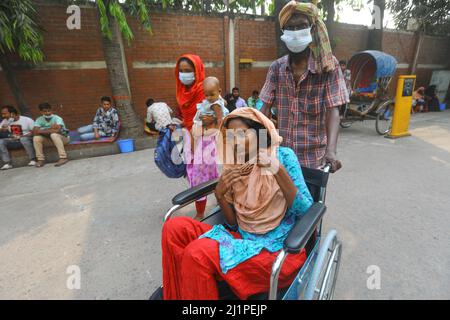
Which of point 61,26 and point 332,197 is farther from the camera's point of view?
point 61,26

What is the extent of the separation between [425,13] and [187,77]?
11748mm

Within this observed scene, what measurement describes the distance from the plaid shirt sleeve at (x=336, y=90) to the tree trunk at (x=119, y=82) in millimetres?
4418

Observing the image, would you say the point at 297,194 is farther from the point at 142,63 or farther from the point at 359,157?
the point at 142,63

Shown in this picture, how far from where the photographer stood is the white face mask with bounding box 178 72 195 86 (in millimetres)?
2215

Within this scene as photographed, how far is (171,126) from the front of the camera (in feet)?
7.61

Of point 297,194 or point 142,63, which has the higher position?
point 142,63

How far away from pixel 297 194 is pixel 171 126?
1358 mm

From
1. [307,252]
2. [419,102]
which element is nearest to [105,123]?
[307,252]

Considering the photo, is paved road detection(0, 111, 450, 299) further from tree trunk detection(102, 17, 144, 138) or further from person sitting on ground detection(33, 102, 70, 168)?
tree trunk detection(102, 17, 144, 138)

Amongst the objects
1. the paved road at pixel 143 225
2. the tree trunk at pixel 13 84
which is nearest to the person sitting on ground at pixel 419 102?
the paved road at pixel 143 225

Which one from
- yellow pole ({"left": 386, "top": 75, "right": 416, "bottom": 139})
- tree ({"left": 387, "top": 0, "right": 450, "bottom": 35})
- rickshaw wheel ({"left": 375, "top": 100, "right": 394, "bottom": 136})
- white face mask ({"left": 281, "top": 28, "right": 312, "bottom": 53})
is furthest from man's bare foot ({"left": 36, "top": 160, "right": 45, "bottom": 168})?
tree ({"left": 387, "top": 0, "right": 450, "bottom": 35})

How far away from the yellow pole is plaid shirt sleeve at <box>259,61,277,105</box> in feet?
15.3

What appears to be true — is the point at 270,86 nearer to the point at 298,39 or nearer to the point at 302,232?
the point at 298,39
